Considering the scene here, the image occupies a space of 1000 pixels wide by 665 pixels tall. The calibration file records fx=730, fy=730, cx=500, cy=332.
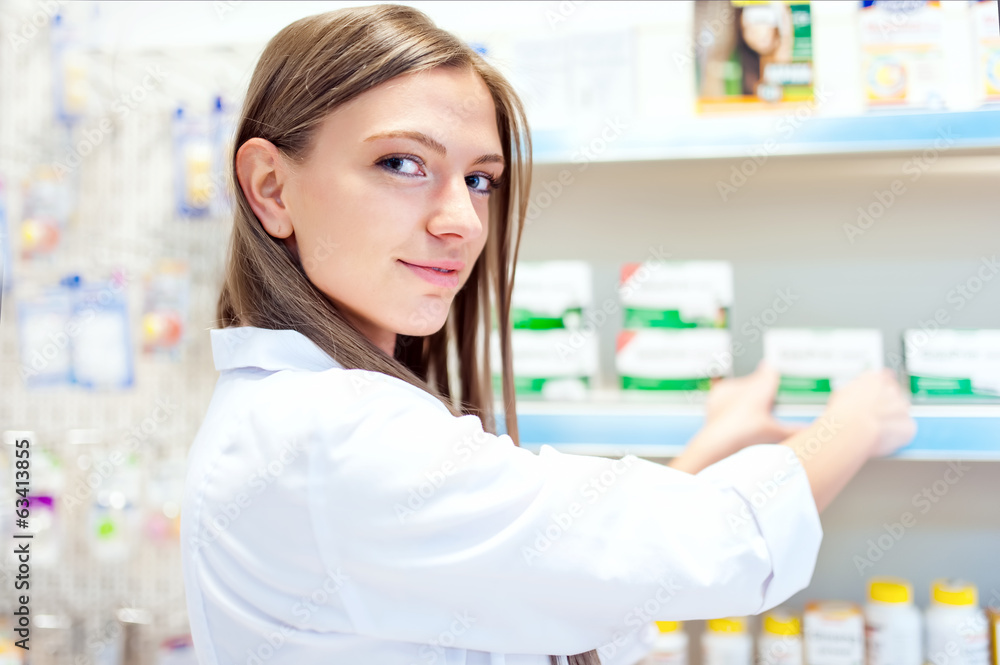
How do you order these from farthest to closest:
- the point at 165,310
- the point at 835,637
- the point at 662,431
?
the point at 165,310 → the point at 835,637 → the point at 662,431

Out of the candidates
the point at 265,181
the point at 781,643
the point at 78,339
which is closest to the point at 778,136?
the point at 265,181

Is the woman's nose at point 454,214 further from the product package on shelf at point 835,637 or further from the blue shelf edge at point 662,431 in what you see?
the product package on shelf at point 835,637

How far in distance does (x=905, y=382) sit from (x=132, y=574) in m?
1.71

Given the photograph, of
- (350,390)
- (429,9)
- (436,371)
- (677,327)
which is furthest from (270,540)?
(429,9)

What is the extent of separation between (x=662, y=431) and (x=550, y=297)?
11.4 inches

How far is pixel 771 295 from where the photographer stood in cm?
142

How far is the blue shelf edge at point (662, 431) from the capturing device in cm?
101

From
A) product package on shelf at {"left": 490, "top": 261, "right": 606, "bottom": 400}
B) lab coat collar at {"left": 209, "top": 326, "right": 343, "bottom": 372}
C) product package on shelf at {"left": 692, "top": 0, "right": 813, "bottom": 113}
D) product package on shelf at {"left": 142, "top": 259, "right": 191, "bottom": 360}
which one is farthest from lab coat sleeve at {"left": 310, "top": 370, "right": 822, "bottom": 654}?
product package on shelf at {"left": 142, "top": 259, "right": 191, "bottom": 360}

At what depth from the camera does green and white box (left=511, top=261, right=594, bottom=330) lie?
1211 mm

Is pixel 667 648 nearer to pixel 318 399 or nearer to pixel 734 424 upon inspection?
pixel 734 424

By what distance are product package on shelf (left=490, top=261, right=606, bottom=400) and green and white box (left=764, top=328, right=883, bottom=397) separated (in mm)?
296

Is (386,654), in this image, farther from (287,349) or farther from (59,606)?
(59,606)

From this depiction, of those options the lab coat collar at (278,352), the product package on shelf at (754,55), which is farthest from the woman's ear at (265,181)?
the product package on shelf at (754,55)

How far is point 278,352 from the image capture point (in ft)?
2.82
